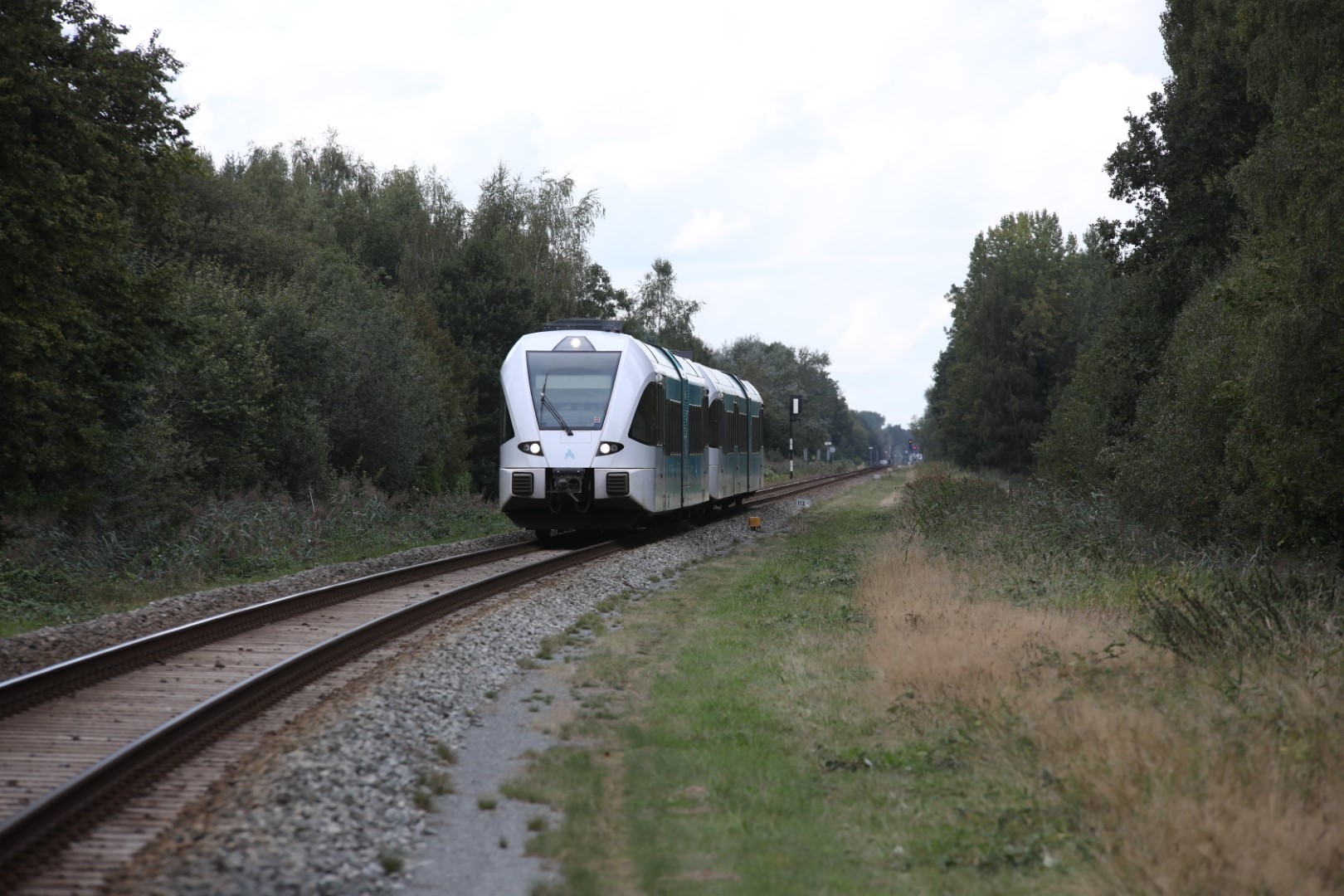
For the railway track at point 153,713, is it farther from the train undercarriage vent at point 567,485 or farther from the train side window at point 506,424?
the train side window at point 506,424

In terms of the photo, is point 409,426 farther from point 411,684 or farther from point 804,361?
point 804,361

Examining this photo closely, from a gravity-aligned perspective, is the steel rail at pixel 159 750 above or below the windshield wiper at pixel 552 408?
below

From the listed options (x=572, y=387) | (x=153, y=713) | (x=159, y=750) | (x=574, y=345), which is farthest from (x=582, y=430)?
(x=159, y=750)

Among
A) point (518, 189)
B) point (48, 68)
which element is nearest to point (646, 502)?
point (48, 68)

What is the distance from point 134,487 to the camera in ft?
66.0

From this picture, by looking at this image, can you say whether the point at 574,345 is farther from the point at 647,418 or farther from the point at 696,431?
the point at 696,431

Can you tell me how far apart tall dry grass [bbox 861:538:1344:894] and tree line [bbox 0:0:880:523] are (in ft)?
40.2

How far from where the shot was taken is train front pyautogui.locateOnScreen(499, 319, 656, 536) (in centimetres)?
2083

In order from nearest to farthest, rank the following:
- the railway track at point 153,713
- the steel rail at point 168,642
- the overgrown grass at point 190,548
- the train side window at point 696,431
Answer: the railway track at point 153,713 < the steel rail at point 168,642 < the overgrown grass at point 190,548 < the train side window at point 696,431

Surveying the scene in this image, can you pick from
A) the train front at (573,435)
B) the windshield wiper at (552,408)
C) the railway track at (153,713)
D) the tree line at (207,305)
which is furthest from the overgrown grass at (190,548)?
the windshield wiper at (552,408)

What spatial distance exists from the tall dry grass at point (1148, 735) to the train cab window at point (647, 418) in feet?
32.4

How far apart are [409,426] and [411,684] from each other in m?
23.4

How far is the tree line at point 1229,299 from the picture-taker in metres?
18.1

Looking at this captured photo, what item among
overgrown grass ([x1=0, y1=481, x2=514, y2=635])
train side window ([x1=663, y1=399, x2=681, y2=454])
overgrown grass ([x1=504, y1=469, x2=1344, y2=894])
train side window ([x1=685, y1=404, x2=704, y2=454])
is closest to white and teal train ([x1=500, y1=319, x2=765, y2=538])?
train side window ([x1=663, y1=399, x2=681, y2=454])
